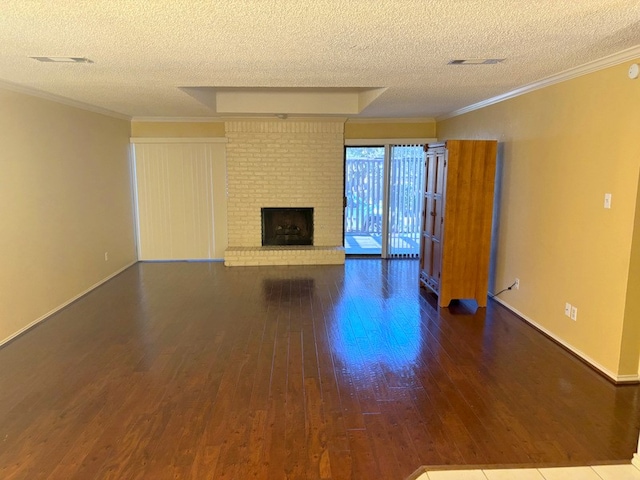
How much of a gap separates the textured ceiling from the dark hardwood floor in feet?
7.58

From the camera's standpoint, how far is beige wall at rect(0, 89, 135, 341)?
3.96 meters

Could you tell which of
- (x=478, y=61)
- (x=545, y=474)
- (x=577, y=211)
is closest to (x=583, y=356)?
(x=577, y=211)

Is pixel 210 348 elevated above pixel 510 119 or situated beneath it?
situated beneath

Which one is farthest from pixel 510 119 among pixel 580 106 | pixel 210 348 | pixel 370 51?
pixel 210 348

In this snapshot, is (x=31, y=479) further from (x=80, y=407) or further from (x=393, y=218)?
(x=393, y=218)

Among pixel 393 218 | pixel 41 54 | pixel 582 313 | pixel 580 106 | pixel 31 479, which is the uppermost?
pixel 41 54

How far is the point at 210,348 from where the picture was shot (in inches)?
150

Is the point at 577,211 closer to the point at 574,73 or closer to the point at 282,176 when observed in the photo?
the point at 574,73

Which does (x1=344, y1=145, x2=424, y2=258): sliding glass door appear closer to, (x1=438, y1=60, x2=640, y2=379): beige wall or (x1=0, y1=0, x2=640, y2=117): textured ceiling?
(x1=438, y1=60, x2=640, y2=379): beige wall

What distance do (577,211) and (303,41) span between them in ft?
8.44

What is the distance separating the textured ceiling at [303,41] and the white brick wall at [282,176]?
9.24 ft

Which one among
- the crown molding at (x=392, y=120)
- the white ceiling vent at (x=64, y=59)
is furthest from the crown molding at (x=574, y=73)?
the white ceiling vent at (x=64, y=59)

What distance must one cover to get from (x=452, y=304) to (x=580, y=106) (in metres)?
2.40

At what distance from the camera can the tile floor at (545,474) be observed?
2.25 metres
